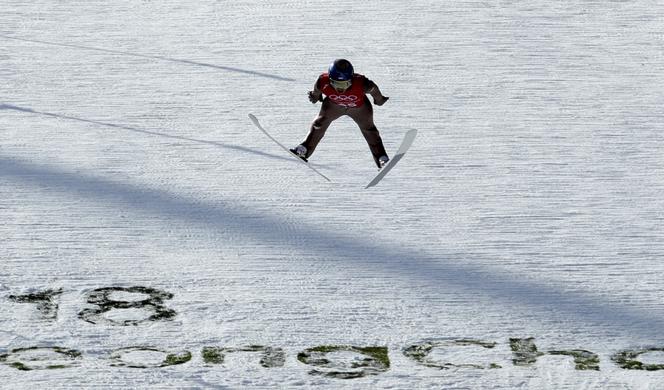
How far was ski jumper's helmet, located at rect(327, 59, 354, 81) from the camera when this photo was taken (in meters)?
8.75

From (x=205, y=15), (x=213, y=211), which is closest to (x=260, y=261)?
(x=213, y=211)

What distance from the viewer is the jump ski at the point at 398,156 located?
10205 mm

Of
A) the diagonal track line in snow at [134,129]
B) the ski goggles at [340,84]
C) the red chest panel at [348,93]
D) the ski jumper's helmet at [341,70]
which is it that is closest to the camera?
the ski jumper's helmet at [341,70]

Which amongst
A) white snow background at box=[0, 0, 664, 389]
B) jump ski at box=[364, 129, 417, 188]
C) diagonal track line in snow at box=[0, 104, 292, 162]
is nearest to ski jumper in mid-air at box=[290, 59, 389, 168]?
jump ski at box=[364, 129, 417, 188]

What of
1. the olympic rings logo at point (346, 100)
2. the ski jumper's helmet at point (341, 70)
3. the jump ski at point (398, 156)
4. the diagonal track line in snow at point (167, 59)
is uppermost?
the diagonal track line in snow at point (167, 59)

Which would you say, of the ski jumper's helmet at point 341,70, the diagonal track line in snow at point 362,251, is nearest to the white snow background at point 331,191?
the diagonal track line in snow at point 362,251

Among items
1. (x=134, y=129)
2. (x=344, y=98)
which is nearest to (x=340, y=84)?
(x=344, y=98)

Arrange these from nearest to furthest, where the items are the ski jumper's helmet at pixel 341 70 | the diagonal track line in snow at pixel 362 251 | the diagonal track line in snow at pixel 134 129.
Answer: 1. the diagonal track line in snow at pixel 362 251
2. the ski jumper's helmet at pixel 341 70
3. the diagonal track line in snow at pixel 134 129

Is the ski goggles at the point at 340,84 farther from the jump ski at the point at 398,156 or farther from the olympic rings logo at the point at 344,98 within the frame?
the jump ski at the point at 398,156

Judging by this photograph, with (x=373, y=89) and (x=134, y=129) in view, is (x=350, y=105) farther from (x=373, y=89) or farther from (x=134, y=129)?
Result: (x=134, y=129)

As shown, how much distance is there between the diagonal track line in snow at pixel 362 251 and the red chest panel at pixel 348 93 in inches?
35.1

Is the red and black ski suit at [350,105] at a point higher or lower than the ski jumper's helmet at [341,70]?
lower

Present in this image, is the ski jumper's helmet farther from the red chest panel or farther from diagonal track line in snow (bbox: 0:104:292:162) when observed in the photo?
diagonal track line in snow (bbox: 0:104:292:162)

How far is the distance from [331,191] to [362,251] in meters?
1.12
